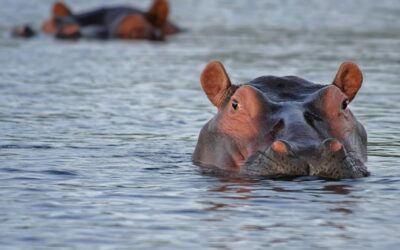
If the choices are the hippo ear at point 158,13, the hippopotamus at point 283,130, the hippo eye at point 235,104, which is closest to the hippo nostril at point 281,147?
the hippopotamus at point 283,130

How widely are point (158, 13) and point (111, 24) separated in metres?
1.04

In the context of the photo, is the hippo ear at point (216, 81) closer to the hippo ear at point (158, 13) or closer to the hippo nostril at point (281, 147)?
the hippo nostril at point (281, 147)

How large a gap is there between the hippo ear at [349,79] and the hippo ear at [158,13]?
15766 mm

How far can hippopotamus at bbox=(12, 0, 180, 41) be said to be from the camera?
2536 cm

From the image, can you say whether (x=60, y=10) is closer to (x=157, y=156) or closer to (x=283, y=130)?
(x=157, y=156)

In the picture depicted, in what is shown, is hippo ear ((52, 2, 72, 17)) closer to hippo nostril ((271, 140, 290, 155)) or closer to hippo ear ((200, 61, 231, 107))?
hippo ear ((200, 61, 231, 107))

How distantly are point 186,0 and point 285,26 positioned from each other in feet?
39.3

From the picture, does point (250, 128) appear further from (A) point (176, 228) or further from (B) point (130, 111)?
(B) point (130, 111)

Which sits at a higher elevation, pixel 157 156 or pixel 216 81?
pixel 216 81

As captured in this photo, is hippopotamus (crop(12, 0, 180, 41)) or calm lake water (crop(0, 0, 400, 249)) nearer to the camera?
calm lake water (crop(0, 0, 400, 249))

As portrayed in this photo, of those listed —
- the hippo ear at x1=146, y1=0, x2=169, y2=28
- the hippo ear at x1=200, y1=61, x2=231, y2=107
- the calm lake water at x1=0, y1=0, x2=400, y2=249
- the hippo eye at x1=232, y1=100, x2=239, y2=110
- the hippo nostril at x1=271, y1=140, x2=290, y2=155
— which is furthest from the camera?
the hippo ear at x1=146, y1=0, x2=169, y2=28

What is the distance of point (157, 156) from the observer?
10.9 m

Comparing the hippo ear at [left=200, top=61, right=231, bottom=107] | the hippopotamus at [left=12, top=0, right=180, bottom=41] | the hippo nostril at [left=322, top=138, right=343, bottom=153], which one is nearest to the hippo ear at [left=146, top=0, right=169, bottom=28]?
the hippopotamus at [left=12, top=0, right=180, bottom=41]

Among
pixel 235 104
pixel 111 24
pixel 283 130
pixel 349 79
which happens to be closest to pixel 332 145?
pixel 283 130
